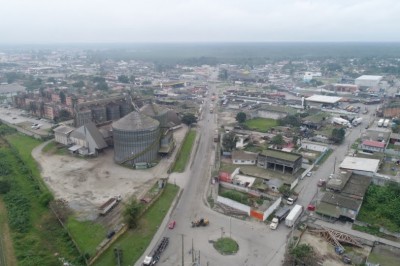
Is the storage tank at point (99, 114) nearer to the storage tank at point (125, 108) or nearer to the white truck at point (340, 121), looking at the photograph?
the storage tank at point (125, 108)

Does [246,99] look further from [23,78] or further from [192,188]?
[23,78]

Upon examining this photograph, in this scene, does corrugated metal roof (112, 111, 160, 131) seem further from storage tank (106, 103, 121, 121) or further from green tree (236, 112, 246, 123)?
green tree (236, 112, 246, 123)

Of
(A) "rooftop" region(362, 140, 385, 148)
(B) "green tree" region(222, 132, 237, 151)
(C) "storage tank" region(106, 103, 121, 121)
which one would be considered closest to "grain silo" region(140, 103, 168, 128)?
(C) "storage tank" region(106, 103, 121, 121)

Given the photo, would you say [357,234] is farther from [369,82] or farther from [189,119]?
[369,82]

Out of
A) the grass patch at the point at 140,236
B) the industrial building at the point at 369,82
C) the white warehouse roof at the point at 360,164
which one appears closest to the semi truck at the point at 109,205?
the grass patch at the point at 140,236

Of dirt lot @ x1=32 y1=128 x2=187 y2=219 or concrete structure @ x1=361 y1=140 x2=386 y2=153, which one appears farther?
concrete structure @ x1=361 y1=140 x2=386 y2=153

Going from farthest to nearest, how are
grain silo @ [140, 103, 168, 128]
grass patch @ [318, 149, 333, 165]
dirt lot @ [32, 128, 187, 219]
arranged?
grain silo @ [140, 103, 168, 128] → grass patch @ [318, 149, 333, 165] → dirt lot @ [32, 128, 187, 219]

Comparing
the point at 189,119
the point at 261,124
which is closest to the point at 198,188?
the point at 189,119
